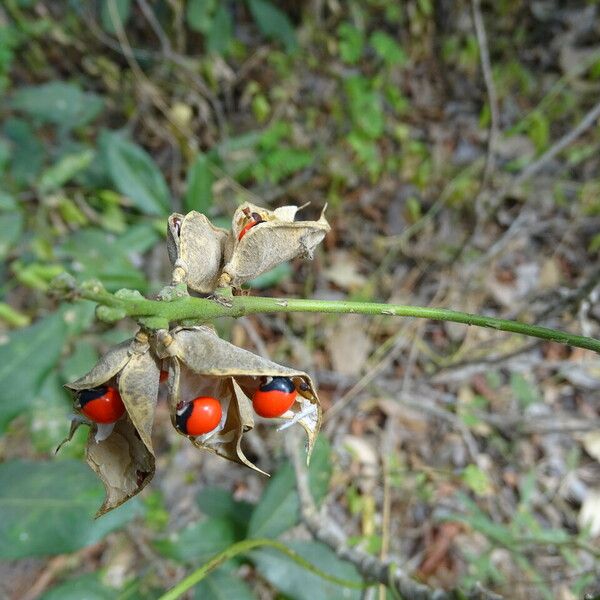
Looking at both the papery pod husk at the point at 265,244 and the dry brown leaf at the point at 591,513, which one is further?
the dry brown leaf at the point at 591,513

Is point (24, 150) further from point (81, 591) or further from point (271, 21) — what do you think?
point (81, 591)

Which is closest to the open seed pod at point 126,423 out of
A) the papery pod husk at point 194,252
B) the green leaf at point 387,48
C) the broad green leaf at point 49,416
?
the papery pod husk at point 194,252

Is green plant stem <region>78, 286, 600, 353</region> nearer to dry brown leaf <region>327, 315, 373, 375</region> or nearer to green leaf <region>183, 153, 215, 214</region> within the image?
green leaf <region>183, 153, 215, 214</region>

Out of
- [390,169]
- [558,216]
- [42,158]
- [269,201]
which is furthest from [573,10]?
[42,158]

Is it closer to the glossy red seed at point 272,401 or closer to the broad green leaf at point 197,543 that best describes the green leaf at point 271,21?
the broad green leaf at point 197,543

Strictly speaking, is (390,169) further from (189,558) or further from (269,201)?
(189,558)

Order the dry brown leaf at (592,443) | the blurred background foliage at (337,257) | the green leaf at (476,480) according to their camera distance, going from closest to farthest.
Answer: the blurred background foliage at (337,257) < the green leaf at (476,480) < the dry brown leaf at (592,443)

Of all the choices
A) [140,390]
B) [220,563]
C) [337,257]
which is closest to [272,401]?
[140,390]
